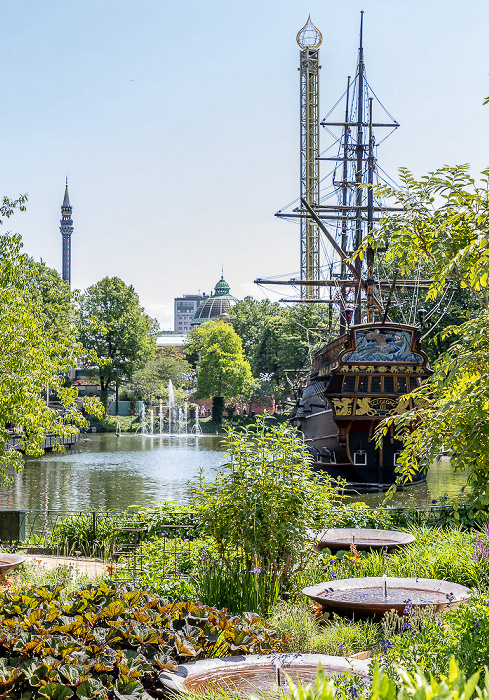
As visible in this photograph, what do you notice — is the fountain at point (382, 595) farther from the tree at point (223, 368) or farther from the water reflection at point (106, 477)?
the tree at point (223, 368)

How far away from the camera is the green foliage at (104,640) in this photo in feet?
13.7

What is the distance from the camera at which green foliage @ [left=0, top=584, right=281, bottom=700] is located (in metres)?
4.18

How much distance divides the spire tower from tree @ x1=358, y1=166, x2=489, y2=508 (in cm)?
15290

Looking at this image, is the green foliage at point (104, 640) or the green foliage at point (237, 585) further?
the green foliage at point (237, 585)

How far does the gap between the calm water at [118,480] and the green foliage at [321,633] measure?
21.7ft

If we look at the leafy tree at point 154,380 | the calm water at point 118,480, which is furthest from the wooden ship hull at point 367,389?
the leafy tree at point 154,380

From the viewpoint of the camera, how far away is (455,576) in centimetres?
781

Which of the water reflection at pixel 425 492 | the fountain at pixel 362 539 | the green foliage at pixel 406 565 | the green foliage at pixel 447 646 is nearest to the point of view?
the green foliage at pixel 447 646

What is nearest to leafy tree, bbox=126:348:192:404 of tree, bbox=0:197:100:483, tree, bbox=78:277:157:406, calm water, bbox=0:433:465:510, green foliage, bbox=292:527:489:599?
tree, bbox=78:277:157:406

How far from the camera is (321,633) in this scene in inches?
247

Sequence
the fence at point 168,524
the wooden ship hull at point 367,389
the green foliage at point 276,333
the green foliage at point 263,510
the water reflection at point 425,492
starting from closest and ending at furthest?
the green foliage at point 263,510 < the fence at point 168,524 < the water reflection at point 425,492 < the wooden ship hull at point 367,389 < the green foliage at point 276,333

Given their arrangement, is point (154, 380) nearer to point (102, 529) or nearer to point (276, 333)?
point (276, 333)


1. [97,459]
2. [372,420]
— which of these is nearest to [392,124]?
[372,420]

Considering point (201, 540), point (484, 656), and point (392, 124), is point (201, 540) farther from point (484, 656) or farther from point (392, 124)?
point (392, 124)
